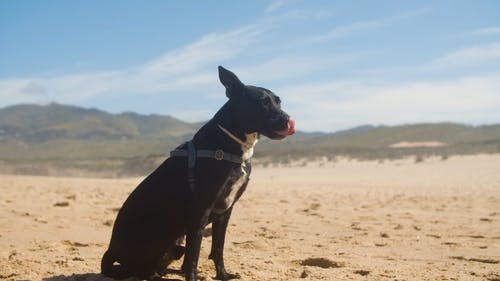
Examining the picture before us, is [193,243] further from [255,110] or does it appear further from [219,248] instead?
[255,110]

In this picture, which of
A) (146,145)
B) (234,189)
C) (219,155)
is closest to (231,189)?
(234,189)

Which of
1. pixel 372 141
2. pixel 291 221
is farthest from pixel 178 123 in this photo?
pixel 291 221

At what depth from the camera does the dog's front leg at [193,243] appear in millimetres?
4164

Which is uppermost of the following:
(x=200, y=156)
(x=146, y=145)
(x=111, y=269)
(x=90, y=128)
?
(x=90, y=128)

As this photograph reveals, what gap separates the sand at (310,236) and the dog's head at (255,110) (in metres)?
1.41

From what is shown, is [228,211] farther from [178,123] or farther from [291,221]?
[178,123]

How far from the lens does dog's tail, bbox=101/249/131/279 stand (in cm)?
447

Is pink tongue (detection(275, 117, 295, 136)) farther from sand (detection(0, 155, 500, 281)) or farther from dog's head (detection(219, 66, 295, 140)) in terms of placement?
sand (detection(0, 155, 500, 281))

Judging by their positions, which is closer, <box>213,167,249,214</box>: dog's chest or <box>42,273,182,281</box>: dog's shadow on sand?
<box>213,167,249,214</box>: dog's chest

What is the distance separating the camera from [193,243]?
4223mm

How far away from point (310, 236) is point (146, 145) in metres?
85.4

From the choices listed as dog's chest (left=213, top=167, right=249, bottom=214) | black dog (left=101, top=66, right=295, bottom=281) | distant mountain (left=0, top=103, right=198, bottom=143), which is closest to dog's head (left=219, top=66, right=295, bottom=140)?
black dog (left=101, top=66, right=295, bottom=281)

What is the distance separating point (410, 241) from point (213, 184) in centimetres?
377

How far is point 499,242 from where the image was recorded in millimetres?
6777
